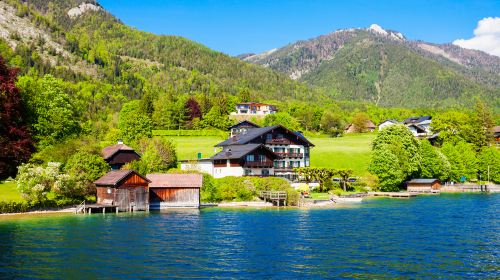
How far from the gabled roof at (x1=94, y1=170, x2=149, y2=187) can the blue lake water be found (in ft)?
15.6

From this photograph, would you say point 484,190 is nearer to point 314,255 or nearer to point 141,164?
point 141,164

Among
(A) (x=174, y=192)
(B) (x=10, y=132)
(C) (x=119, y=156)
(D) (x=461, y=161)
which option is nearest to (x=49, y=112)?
(B) (x=10, y=132)

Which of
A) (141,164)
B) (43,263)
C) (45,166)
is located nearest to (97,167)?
(45,166)

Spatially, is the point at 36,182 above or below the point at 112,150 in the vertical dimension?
below

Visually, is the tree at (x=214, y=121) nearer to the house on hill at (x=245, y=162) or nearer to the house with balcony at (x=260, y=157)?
the house with balcony at (x=260, y=157)

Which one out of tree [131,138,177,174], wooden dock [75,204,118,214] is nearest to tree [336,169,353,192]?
tree [131,138,177,174]

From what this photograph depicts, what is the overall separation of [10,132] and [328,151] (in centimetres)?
7395

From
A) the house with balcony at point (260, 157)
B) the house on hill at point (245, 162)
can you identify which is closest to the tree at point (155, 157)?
the house with balcony at point (260, 157)

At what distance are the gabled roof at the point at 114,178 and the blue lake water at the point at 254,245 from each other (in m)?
4.75

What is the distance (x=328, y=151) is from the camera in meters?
126

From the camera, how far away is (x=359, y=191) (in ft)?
317

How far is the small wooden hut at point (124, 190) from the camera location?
221 ft

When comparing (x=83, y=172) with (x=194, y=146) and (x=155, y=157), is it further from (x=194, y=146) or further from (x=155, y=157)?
(x=194, y=146)

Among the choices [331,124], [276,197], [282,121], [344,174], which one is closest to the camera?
[276,197]
